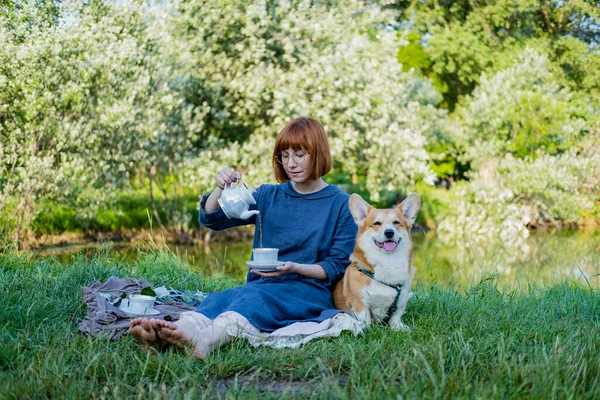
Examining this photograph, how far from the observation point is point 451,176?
26266 mm

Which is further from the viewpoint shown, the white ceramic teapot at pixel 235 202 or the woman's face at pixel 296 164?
the woman's face at pixel 296 164

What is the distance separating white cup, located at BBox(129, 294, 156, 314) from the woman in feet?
1.08

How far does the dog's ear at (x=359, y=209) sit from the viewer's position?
12.0 feet

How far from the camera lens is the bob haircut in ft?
12.4

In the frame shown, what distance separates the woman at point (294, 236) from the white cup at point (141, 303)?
0.33 metres

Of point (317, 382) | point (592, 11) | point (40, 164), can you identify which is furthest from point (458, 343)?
point (592, 11)

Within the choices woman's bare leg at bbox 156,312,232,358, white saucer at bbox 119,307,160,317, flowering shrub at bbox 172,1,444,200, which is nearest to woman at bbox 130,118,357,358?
woman's bare leg at bbox 156,312,232,358

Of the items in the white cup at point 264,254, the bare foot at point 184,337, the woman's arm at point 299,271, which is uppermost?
the white cup at point 264,254

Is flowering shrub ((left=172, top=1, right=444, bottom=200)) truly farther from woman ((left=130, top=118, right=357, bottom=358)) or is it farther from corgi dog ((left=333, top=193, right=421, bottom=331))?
corgi dog ((left=333, top=193, right=421, bottom=331))

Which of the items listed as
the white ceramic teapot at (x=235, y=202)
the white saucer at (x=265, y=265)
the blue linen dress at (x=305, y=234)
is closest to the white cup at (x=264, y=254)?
the white saucer at (x=265, y=265)

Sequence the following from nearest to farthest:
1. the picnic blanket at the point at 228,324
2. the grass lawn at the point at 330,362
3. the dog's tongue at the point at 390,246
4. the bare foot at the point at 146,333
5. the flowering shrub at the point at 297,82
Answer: the grass lawn at the point at 330,362, the bare foot at the point at 146,333, the picnic blanket at the point at 228,324, the dog's tongue at the point at 390,246, the flowering shrub at the point at 297,82

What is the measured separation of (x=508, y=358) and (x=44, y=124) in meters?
8.86

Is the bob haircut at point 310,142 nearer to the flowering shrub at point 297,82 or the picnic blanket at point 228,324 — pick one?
the picnic blanket at point 228,324

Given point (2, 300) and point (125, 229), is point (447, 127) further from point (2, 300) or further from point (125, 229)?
point (2, 300)
